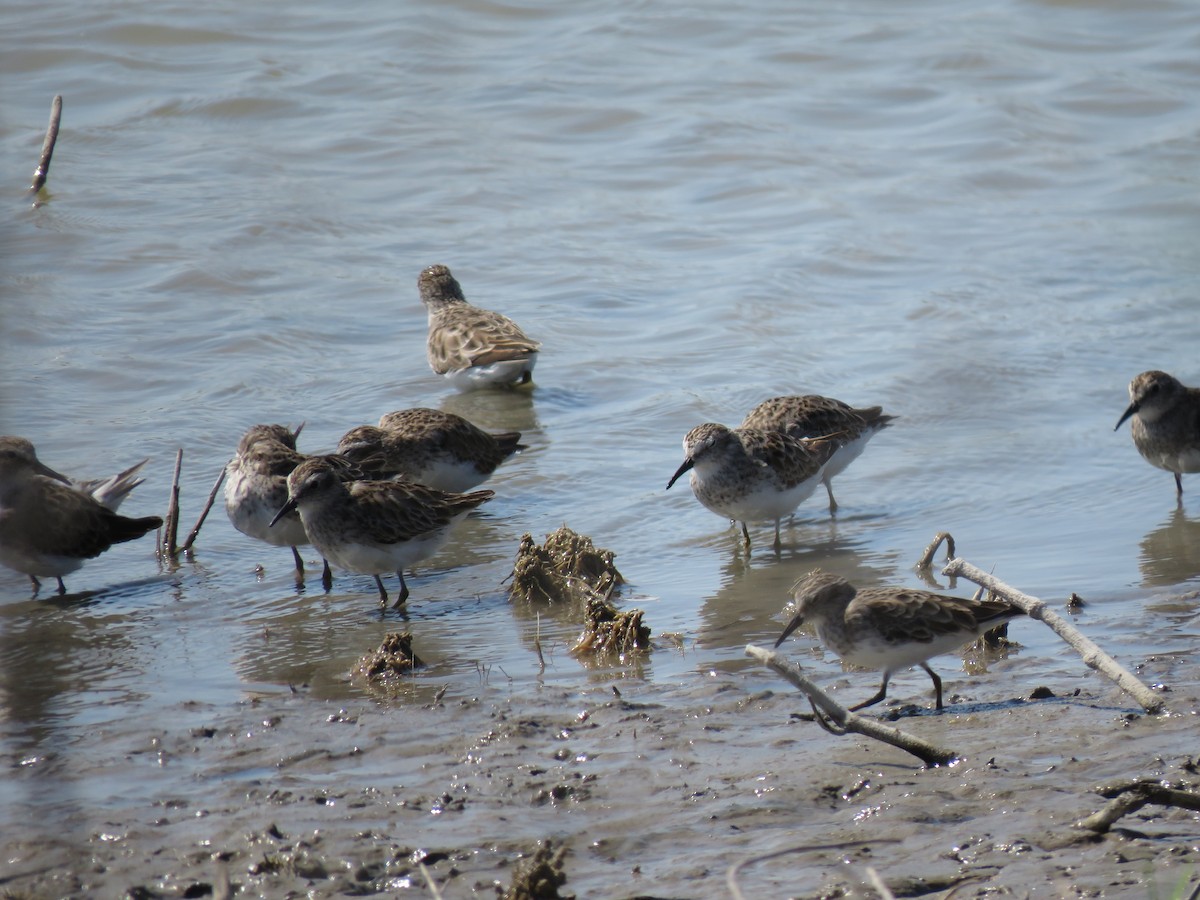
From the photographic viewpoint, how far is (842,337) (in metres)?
12.9

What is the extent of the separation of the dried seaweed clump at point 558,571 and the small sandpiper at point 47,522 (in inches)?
88.3

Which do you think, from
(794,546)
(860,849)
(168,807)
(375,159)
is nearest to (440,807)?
(168,807)

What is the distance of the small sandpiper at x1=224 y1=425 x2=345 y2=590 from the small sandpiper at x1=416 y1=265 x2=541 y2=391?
10.9ft

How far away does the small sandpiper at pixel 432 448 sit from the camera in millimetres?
9906

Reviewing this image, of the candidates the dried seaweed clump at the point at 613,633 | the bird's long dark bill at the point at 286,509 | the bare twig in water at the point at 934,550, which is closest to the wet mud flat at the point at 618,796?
the dried seaweed clump at the point at 613,633

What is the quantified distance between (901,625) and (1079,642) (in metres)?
0.71

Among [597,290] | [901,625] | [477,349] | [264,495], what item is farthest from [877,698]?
[597,290]

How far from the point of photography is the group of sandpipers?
8.23m

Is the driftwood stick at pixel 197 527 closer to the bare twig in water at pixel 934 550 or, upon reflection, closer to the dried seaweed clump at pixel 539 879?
the bare twig in water at pixel 934 550

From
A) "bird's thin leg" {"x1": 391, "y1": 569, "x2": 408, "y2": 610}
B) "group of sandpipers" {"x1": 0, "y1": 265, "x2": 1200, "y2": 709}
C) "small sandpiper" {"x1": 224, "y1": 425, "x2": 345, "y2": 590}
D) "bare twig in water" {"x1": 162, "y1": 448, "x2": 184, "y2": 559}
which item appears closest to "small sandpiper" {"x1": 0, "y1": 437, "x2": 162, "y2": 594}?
"group of sandpipers" {"x1": 0, "y1": 265, "x2": 1200, "y2": 709}

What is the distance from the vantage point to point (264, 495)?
Answer: 28.5ft

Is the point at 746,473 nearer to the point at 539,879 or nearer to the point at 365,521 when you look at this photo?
the point at 365,521

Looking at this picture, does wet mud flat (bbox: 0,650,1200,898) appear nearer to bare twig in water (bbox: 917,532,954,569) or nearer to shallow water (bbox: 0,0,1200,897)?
shallow water (bbox: 0,0,1200,897)

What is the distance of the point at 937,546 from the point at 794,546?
1.40 meters
